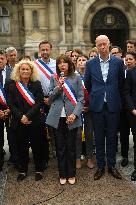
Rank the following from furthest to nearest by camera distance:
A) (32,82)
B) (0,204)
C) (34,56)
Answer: (34,56) < (32,82) < (0,204)

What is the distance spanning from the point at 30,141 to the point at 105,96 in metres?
1.45

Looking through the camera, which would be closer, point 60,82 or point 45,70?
point 60,82

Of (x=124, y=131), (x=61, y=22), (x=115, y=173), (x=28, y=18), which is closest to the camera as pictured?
(x=115, y=173)

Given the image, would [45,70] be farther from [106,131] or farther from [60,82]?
[106,131]

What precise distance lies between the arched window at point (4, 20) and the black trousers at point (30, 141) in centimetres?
1574

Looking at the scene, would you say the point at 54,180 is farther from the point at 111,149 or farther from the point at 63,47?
the point at 63,47

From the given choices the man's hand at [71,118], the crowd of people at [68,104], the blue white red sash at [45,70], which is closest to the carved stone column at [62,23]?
the blue white red sash at [45,70]

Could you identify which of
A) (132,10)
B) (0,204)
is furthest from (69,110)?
(132,10)

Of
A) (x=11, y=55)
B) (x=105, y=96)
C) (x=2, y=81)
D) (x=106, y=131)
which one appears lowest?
(x=106, y=131)

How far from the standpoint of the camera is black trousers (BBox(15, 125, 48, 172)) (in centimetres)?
577

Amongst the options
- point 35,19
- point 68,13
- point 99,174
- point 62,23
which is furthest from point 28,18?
Answer: point 99,174

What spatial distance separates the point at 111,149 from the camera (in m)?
5.86

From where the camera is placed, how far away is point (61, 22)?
19.5 metres

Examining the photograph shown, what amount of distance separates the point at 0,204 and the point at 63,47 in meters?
15.1
